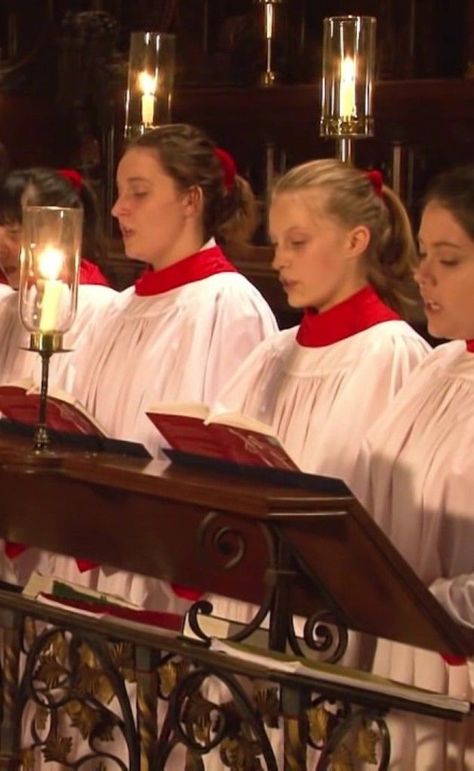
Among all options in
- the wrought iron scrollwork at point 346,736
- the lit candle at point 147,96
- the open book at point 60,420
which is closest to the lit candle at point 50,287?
the open book at point 60,420

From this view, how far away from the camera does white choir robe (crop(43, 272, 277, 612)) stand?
477 cm

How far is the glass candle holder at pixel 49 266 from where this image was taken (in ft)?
13.0

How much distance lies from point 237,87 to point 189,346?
297cm

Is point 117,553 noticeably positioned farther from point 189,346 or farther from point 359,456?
point 189,346

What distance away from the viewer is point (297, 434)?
4.21m

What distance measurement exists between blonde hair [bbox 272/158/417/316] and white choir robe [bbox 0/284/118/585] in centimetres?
117

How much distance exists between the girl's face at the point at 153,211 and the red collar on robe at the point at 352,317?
31.2 inches

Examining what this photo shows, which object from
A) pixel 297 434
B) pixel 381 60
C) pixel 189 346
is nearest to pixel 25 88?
pixel 381 60

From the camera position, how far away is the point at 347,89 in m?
4.66

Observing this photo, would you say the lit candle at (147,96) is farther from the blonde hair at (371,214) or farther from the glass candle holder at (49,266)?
the glass candle holder at (49,266)

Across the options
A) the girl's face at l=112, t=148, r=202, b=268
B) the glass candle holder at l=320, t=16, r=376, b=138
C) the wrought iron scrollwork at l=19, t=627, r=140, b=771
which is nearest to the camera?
the wrought iron scrollwork at l=19, t=627, r=140, b=771

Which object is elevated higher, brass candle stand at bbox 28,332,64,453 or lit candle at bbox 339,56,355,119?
lit candle at bbox 339,56,355,119

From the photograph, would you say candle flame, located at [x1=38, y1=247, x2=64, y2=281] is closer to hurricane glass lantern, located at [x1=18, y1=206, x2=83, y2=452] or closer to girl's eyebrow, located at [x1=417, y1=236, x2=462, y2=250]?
hurricane glass lantern, located at [x1=18, y1=206, x2=83, y2=452]

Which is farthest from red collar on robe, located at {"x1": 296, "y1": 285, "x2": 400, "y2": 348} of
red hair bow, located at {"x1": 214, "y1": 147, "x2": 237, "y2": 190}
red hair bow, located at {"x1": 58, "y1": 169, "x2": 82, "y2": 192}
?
red hair bow, located at {"x1": 58, "y1": 169, "x2": 82, "y2": 192}
